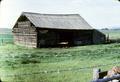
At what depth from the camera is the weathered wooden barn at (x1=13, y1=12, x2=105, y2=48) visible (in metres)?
4.39

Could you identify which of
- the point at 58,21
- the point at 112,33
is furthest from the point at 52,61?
the point at 112,33

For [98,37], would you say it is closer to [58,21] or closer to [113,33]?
[113,33]

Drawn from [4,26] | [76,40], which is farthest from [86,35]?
[4,26]

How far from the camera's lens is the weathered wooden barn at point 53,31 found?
4395 millimetres

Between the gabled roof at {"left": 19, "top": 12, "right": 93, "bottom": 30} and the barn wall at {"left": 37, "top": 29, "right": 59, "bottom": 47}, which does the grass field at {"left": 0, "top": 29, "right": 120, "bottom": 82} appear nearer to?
the barn wall at {"left": 37, "top": 29, "right": 59, "bottom": 47}

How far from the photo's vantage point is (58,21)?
4656 millimetres

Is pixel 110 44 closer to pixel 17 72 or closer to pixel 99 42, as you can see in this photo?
pixel 99 42

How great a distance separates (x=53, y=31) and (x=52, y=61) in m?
0.42

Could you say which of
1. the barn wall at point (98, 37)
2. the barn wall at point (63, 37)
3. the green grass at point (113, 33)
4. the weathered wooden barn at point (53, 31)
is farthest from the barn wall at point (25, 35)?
the green grass at point (113, 33)

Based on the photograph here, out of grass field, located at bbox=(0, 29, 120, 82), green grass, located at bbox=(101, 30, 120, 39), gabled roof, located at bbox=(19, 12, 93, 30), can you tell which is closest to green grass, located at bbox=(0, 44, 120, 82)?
grass field, located at bbox=(0, 29, 120, 82)

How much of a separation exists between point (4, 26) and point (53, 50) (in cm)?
88

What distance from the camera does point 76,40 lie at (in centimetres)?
498

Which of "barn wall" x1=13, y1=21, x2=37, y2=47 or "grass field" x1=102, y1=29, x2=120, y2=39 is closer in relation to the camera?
"barn wall" x1=13, y1=21, x2=37, y2=47

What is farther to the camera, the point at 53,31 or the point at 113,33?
the point at 113,33
